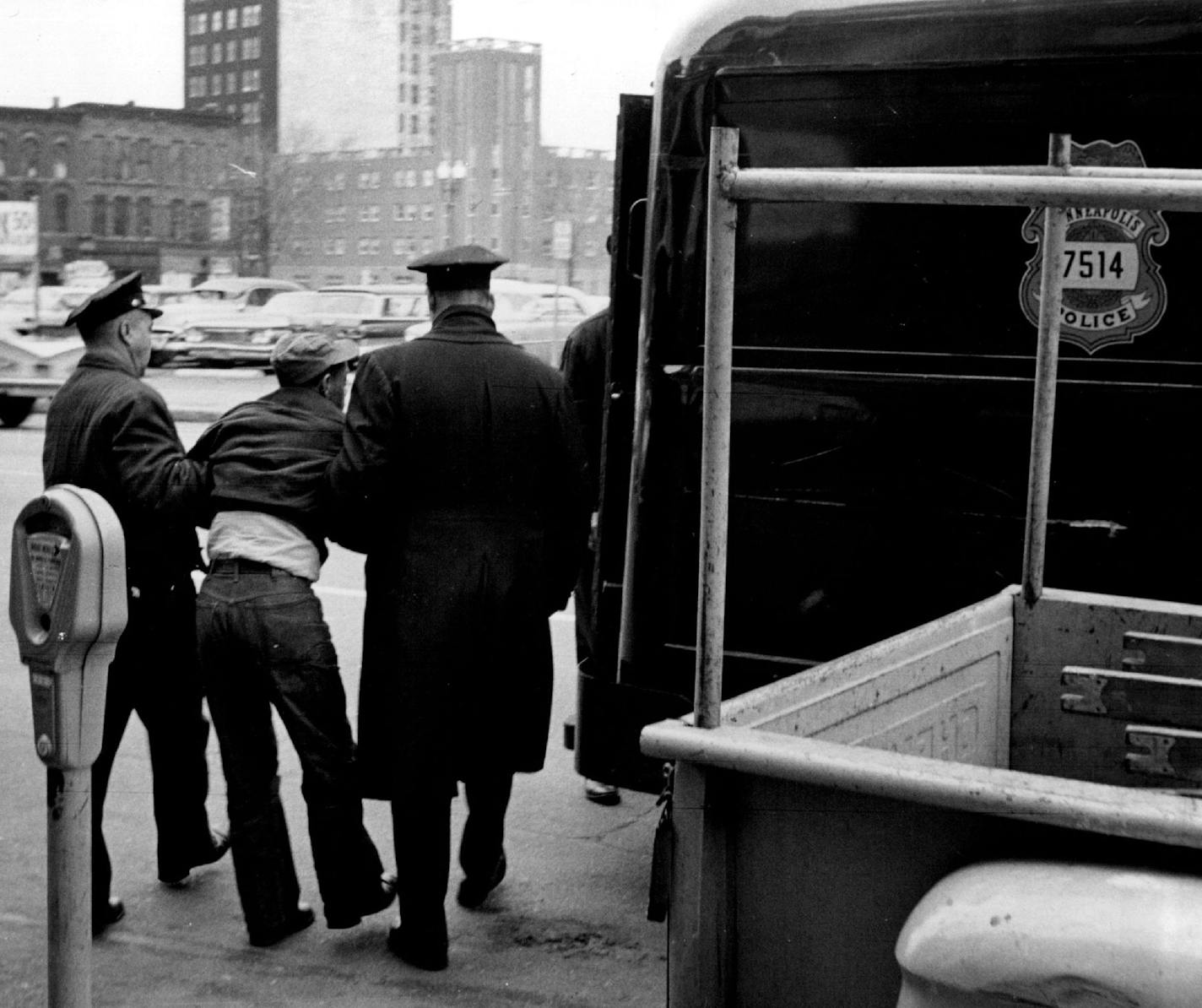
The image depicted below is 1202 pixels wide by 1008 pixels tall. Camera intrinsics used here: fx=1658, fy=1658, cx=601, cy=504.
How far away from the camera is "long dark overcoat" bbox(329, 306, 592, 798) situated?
4.16 m

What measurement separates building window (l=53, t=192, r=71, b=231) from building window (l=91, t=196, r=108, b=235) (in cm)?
75

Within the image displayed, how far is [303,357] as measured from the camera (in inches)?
167

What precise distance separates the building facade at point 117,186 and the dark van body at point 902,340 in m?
35.4

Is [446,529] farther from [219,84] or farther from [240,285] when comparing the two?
[240,285]

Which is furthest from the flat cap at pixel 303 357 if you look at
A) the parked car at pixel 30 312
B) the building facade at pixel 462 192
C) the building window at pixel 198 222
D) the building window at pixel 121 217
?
the building window at pixel 121 217

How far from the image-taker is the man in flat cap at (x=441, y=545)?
4160mm

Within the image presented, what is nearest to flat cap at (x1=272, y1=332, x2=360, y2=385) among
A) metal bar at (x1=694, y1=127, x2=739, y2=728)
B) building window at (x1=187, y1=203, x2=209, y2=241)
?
metal bar at (x1=694, y1=127, x2=739, y2=728)

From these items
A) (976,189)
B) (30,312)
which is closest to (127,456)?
(976,189)

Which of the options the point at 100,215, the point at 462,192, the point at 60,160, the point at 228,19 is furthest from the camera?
the point at 100,215

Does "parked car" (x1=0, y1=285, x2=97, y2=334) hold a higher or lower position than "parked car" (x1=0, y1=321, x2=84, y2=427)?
higher

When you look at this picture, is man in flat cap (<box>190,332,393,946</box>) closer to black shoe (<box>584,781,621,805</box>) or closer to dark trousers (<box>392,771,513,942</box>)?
dark trousers (<box>392,771,513,942</box>)

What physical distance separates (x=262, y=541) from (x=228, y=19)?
61.2 ft

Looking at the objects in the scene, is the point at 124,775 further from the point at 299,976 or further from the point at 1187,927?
the point at 1187,927

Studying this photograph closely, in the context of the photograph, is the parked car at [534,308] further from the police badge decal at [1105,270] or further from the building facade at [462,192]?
the police badge decal at [1105,270]
